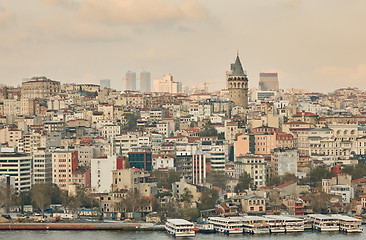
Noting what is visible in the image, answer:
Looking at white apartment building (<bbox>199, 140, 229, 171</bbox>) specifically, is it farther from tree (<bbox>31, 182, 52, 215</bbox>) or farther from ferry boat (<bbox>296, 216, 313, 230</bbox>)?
ferry boat (<bbox>296, 216, 313, 230</bbox>)

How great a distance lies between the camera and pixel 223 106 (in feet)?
241

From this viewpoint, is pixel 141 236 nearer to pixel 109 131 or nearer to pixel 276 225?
pixel 276 225

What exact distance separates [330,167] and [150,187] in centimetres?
1143

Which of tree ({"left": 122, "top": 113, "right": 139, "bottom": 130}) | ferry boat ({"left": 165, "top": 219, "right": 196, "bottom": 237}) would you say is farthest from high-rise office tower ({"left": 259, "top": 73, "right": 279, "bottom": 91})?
ferry boat ({"left": 165, "top": 219, "right": 196, "bottom": 237})

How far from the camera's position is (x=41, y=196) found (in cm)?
4525

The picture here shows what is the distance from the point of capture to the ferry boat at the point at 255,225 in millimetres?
41438

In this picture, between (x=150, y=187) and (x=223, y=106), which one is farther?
(x=223, y=106)

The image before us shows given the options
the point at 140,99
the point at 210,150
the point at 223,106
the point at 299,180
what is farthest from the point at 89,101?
the point at 299,180

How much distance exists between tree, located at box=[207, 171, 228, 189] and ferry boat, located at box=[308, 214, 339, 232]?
762 centimetres

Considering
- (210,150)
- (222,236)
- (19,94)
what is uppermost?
(19,94)

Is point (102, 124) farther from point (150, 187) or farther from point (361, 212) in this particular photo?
point (361, 212)

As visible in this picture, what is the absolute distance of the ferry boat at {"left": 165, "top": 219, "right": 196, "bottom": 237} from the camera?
40156 millimetres

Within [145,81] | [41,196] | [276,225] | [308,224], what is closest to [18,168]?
[41,196]

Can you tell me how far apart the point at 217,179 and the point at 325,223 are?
8989mm
